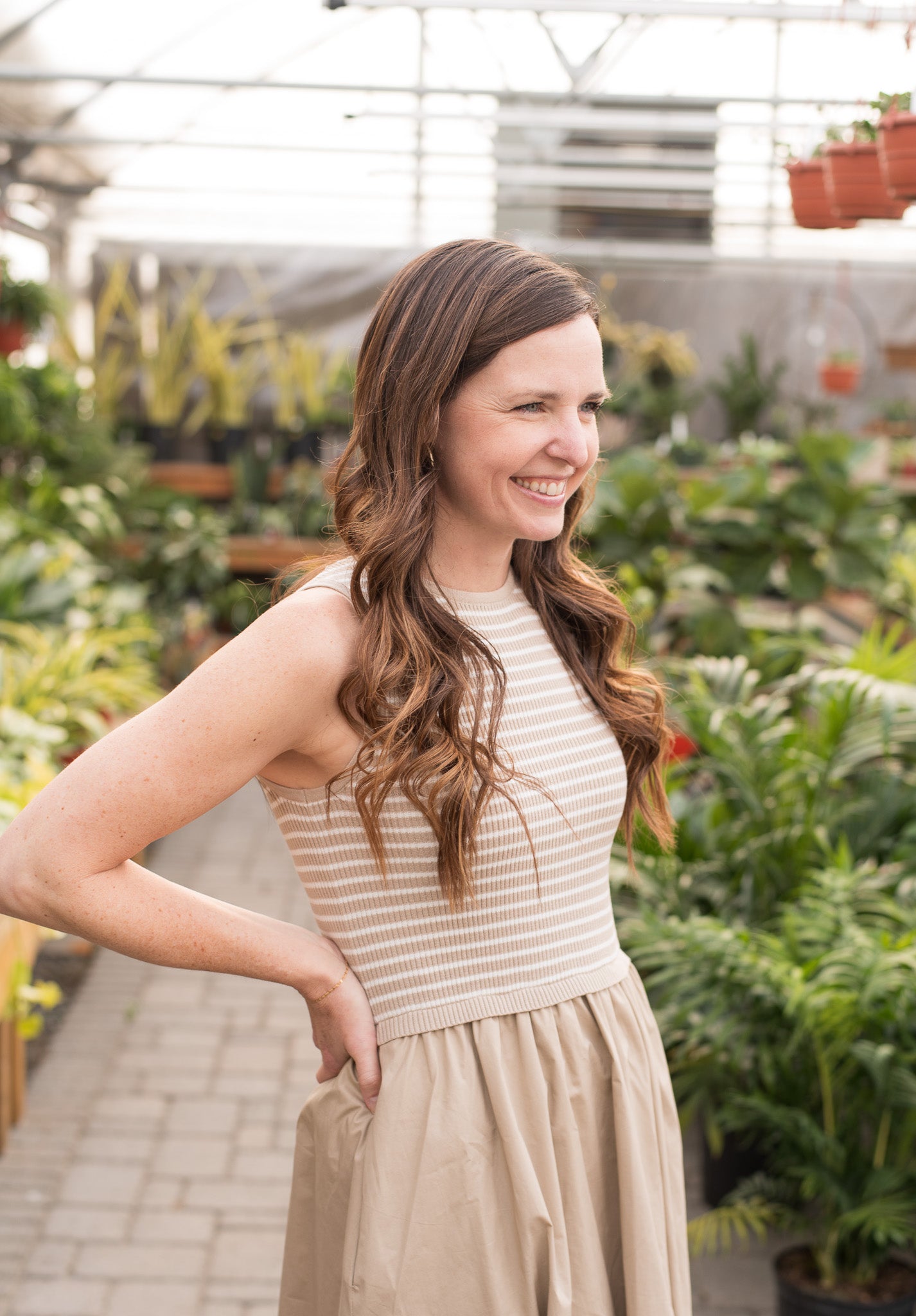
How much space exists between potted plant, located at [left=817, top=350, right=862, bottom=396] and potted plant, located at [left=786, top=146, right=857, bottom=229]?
6.23 meters

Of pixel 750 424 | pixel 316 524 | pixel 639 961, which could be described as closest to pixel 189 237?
pixel 316 524

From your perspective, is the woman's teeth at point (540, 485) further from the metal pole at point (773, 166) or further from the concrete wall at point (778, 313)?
the concrete wall at point (778, 313)

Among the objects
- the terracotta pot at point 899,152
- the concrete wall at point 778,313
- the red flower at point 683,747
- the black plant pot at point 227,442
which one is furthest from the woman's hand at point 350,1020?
the concrete wall at point 778,313

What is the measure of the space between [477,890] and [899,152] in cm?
144

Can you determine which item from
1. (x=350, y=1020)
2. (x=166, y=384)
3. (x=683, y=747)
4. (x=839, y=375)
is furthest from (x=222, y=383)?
(x=350, y=1020)

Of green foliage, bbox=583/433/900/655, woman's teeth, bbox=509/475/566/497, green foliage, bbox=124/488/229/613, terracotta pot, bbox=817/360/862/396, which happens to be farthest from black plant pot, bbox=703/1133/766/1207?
terracotta pot, bbox=817/360/862/396

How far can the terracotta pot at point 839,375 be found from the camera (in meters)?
8.48

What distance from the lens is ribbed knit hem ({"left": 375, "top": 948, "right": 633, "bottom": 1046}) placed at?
1296mm

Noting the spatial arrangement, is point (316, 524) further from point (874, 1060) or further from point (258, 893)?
point (874, 1060)

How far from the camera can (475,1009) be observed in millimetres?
1296

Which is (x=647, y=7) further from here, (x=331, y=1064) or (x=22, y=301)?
(x=331, y=1064)

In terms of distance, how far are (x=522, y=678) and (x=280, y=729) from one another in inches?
13.1

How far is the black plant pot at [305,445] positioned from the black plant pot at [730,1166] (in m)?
6.48

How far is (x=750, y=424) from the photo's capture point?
9828 mm
